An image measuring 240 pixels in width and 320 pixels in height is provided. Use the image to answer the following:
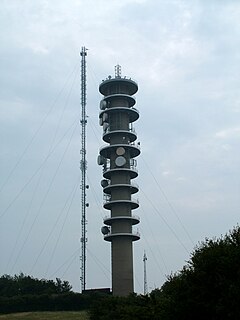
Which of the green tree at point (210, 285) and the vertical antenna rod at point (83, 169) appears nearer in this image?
the green tree at point (210, 285)

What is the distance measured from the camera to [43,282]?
112000 mm

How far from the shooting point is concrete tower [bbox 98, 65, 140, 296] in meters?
90.9

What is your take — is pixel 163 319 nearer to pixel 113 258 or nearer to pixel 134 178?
pixel 113 258

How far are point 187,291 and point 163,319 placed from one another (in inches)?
140

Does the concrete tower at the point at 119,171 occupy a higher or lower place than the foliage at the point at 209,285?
higher

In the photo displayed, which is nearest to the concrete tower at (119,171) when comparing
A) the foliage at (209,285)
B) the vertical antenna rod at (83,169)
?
the vertical antenna rod at (83,169)

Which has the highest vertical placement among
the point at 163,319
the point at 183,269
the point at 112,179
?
the point at 112,179

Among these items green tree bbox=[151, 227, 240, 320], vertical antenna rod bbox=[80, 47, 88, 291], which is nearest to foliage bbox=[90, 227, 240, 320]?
green tree bbox=[151, 227, 240, 320]

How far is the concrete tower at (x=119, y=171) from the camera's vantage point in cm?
9088

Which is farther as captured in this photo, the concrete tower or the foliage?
Result: the concrete tower

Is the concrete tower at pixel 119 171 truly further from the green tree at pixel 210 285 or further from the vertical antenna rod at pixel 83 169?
the green tree at pixel 210 285

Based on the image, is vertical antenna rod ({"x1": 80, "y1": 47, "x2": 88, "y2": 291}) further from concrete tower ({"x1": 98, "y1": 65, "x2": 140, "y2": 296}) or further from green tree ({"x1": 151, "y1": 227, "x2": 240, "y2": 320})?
green tree ({"x1": 151, "y1": 227, "x2": 240, "y2": 320})

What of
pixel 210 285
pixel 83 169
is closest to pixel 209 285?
pixel 210 285

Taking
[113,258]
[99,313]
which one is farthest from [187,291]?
[113,258]
